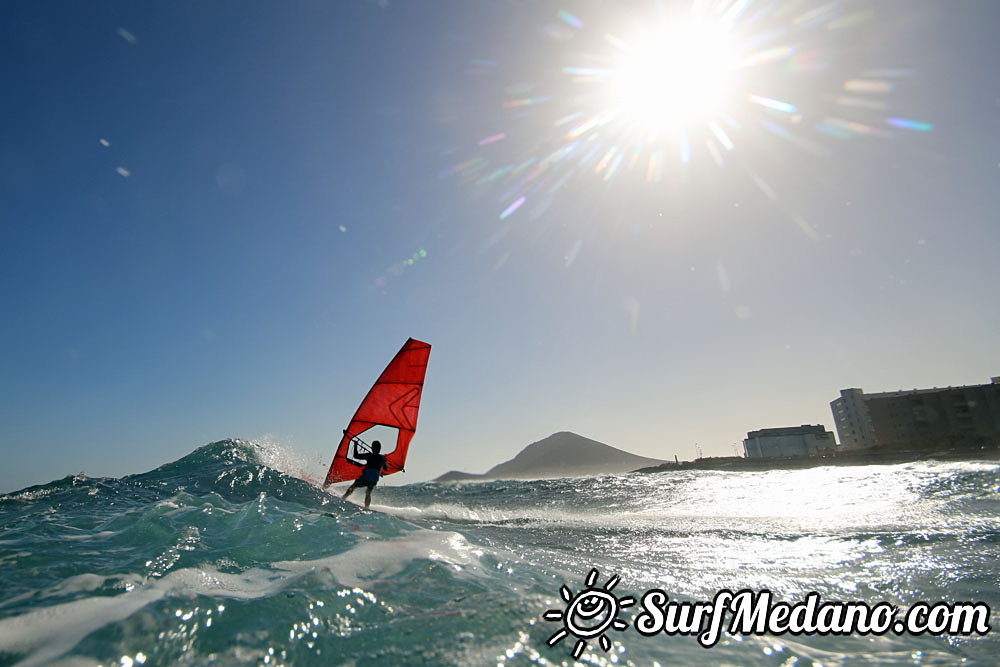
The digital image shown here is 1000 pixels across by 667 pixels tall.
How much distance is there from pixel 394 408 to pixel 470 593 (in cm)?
1076

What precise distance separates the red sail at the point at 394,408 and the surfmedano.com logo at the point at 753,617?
10.4 meters

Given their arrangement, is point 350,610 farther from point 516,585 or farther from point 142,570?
point 142,570

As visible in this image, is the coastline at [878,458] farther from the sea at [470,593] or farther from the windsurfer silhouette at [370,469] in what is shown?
the windsurfer silhouette at [370,469]

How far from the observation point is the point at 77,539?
576cm

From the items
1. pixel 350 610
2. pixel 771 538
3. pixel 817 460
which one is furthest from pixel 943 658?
pixel 817 460

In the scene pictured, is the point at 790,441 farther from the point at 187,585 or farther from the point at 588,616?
the point at 187,585

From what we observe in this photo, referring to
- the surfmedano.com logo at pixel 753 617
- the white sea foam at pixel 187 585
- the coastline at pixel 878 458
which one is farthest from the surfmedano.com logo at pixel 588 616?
the coastline at pixel 878 458

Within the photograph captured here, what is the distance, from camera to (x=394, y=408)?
1378 centimetres

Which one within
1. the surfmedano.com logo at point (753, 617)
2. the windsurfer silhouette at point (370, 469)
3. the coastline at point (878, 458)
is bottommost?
the surfmedano.com logo at point (753, 617)

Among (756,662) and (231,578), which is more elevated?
(231,578)

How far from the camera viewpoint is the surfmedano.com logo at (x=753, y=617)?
2.92m

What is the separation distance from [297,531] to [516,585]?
13.0 ft

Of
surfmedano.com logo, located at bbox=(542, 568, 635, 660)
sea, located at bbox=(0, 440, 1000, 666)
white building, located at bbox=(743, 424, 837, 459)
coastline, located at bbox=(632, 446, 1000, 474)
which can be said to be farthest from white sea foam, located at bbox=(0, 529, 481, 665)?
white building, located at bbox=(743, 424, 837, 459)

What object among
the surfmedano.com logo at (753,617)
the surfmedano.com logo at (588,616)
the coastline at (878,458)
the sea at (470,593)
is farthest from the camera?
the coastline at (878,458)
